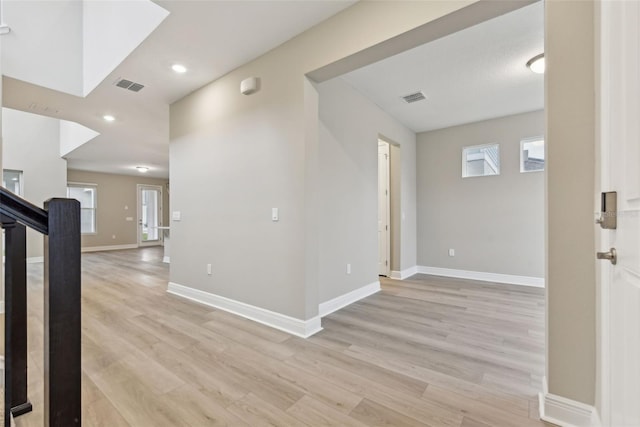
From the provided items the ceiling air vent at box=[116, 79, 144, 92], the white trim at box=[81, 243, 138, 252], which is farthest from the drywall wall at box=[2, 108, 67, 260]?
the ceiling air vent at box=[116, 79, 144, 92]

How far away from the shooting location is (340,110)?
3.44 meters

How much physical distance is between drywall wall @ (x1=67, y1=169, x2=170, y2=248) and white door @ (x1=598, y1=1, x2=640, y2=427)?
1099 centimetres

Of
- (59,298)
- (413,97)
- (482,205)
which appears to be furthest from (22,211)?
(482,205)

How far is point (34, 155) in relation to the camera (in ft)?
22.1

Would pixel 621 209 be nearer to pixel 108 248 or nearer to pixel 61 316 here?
pixel 61 316

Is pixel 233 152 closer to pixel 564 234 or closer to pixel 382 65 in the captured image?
pixel 382 65

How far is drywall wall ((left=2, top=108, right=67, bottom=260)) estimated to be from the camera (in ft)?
21.0

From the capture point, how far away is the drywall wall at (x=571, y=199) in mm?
1377

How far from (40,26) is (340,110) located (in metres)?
3.52

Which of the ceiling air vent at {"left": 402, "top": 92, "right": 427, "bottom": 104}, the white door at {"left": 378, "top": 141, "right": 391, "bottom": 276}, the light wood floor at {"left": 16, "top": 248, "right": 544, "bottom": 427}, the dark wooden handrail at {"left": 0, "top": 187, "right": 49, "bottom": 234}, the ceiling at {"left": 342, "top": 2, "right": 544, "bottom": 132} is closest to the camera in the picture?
the dark wooden handrail at {"left": 0, "top": 187, "right": 49, "bottom": 234}

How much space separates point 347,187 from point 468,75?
189 cm

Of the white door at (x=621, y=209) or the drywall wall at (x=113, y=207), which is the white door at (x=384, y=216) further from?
the drywall wall at (x=113, y=207)

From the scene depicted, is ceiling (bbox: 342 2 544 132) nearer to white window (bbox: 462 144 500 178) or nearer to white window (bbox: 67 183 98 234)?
white window (bbox: 462 144 500 178)

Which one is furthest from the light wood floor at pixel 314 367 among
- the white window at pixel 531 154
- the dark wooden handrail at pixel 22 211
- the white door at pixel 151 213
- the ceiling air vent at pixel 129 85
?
the white door at pixel 151 213
